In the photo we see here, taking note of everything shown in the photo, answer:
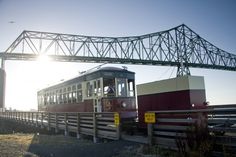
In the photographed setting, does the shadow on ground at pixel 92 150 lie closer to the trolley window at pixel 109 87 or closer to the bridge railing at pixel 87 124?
the bridge railing at pixel 87 124

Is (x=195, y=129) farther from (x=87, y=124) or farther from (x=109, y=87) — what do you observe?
(x=109, y=87)

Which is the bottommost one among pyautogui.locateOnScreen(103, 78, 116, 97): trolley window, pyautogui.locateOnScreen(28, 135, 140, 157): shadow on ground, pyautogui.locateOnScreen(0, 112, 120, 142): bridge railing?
pyautogui.locateOnScreen(28, 135, 140, 157): shadow on ground

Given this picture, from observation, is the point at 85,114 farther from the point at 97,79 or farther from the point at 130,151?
the point at 130,151

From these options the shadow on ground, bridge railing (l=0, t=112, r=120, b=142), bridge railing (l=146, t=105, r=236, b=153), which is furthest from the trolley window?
bridge railing (l=146, t=105, r=236, b=153)

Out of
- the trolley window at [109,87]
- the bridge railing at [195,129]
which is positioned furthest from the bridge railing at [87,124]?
the bridge railing at [195,129]

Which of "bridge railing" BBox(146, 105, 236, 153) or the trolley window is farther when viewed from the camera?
the trolley window

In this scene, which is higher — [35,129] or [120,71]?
[120,71]

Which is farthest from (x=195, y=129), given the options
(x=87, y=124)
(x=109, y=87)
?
(x=109, y=87)

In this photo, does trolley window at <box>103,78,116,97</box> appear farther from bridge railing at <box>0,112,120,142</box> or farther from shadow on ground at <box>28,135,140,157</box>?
shadow on ground at <box>28,135,140,157</box>

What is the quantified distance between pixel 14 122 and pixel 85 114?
2090 cm

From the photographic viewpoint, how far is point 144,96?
505 inches

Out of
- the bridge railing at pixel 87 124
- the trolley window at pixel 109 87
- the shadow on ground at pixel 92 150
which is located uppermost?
the trolley window at pixel 109 87

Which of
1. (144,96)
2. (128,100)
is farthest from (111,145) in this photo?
(128,100)

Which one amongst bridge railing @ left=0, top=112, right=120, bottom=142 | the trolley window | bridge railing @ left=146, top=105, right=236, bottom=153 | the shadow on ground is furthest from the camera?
the trolley window
